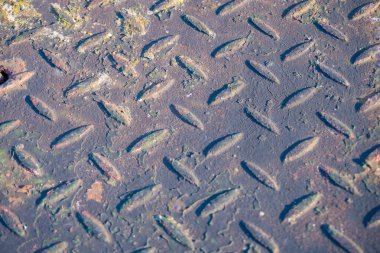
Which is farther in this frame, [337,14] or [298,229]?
[337,14]

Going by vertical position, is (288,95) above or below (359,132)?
above

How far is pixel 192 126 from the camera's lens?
1.98 metres

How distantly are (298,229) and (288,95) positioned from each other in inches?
29.0

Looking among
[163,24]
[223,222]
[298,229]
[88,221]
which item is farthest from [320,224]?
[163,24]

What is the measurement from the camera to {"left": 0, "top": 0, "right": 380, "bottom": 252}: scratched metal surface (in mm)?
1746

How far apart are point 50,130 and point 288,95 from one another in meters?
1.35

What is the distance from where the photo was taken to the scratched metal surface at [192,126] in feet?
5.73

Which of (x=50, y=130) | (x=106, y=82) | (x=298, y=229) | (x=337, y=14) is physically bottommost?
(x=298, y=229)

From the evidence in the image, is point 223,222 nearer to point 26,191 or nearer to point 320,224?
point 320,224

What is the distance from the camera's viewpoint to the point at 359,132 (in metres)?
1.91

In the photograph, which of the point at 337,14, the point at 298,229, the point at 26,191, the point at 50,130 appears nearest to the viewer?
the point at 298,229

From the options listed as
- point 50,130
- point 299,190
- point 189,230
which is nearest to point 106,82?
point 50,130

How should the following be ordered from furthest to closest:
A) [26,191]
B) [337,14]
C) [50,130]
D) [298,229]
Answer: [337,14], [50,130], [26,191], [298,229]

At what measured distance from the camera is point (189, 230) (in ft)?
5.73
